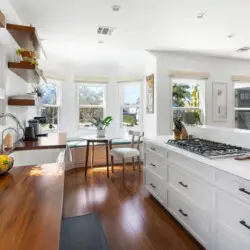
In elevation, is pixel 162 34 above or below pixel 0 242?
above

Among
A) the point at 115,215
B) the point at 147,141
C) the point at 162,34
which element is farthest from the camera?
the point at 162,34

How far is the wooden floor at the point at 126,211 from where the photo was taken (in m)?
1.98

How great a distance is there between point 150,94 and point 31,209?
12.9 feet

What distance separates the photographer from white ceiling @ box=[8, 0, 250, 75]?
2.44 metres

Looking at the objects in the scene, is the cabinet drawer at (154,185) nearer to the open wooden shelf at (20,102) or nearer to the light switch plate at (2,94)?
the open wooden shelf at (20,102)

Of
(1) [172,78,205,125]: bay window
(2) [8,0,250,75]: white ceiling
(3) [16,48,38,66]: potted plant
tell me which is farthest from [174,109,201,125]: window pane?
(3) [16,48,38,66]: potted plant

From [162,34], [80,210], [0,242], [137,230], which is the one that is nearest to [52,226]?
[0,242]

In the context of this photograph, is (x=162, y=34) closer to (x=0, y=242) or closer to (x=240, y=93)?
(x=240, y=93)

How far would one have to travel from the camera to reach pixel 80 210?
2619 millimetres

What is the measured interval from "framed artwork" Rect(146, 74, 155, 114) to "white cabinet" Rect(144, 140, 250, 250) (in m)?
2.00

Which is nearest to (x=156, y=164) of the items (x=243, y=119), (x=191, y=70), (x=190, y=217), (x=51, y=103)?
(x=190, y=217)

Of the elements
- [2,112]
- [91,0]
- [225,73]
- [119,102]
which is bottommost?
[2,112]

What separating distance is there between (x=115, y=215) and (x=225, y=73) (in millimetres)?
4057

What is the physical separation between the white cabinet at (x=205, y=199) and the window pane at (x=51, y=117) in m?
2.94
